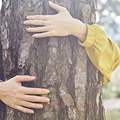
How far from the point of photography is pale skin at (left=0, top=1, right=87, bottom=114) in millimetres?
1455

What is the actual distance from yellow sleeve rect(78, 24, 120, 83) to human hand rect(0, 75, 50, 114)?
1.35ft

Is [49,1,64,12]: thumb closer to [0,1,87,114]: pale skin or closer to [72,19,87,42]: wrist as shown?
[0,1,87,114]: pale skin

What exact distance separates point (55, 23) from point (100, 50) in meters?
0.36

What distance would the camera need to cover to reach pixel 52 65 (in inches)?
58.6

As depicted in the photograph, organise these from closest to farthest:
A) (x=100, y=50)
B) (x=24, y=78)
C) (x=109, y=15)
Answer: (x=24, y=78)
(x=100, y=50)
(x=109, y=15)

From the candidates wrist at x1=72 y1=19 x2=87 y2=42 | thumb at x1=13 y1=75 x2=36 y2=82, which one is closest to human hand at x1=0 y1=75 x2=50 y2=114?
thumb at x1=13 y1=75 x2=36 y2=82

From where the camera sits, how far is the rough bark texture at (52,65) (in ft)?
4.87

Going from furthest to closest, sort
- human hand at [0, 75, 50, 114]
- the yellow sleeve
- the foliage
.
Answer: the foliage → the yellow sleeve → human hand at [0, 75, 50, 114]

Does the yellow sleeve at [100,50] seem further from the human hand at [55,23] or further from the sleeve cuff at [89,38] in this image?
the human hand at [55,23]

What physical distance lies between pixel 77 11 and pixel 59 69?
44cm

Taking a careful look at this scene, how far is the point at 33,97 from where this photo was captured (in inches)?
57.0

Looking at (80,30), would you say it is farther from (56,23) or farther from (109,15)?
(109,15)

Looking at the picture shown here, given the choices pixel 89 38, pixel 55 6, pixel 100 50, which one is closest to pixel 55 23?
pixel 55 6

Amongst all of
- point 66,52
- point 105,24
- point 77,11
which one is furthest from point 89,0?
point 105,24
